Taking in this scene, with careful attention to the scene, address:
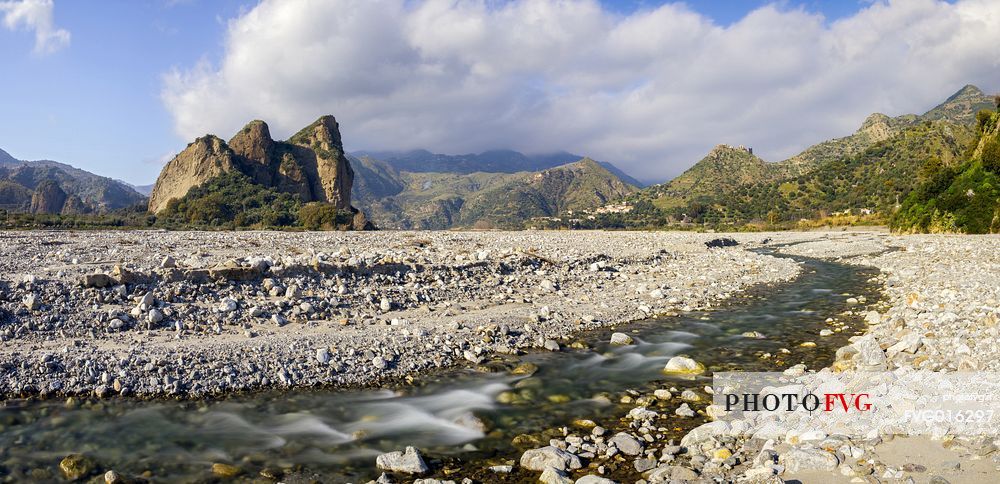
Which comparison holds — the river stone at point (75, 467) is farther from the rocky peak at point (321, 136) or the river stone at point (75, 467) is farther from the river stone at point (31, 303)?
the rocky peak at point (321, 136)

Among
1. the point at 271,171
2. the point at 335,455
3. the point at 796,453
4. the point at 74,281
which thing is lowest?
the point at 335,455

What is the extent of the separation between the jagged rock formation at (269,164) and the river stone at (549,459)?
9784 centimetres

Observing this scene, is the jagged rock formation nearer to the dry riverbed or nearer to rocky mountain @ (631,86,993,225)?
rocky mountain @ (631,86,993,225)

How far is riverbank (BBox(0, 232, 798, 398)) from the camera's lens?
886cm

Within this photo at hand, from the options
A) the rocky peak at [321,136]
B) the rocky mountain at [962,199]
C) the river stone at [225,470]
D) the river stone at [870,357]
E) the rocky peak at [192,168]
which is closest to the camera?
the river stone at [225,470]

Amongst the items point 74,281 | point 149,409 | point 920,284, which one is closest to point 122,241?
point 74,281

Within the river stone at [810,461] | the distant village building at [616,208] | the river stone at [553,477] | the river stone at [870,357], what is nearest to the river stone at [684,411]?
the river stone at [810,461]

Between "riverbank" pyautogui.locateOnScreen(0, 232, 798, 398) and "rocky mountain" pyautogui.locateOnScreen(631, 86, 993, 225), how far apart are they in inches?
3526

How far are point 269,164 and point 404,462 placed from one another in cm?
10593

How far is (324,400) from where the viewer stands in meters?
8.42

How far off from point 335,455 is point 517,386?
3421 mm

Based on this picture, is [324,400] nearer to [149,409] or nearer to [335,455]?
[335,455]

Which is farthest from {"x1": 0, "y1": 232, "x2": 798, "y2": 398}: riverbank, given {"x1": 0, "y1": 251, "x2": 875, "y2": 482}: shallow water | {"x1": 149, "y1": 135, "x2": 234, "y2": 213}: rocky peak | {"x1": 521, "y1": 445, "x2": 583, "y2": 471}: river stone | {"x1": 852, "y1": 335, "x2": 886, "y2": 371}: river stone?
{"x1": 149, "y1": 135, "x2": 234, "y2": 213}: rocky peak

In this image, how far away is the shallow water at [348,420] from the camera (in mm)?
6508
